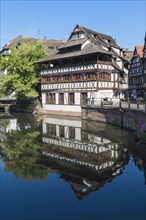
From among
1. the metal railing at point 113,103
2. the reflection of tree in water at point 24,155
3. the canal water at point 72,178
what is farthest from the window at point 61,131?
the metal railing at point 113,103

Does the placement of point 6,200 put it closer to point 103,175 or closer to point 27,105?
point 103,175

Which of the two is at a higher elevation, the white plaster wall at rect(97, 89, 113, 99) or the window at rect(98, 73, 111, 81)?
the window at rect(98, 73, 111, 81)

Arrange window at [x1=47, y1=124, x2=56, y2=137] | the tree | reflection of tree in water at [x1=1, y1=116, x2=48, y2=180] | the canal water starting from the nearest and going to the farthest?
the canal water, reflection of tree in water at [x1=1, y1=116, x2=48, y2=180], window at [x1=47, y1=124, x2=56, y2=137], the tree

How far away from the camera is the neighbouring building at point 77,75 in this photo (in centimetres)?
3934

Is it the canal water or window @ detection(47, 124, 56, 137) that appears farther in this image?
window @ detection(47, 124, 56, 137)

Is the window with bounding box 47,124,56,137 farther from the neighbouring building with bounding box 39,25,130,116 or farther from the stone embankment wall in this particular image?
the neighbouring building with bounding box 39,25,130,116

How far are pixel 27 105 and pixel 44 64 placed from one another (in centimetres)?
908

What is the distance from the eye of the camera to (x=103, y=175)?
1497cm

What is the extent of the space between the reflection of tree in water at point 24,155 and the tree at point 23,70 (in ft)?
66.6

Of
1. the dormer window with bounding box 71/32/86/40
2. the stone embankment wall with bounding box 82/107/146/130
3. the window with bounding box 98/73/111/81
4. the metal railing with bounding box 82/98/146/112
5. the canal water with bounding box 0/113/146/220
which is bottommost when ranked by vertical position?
the canal water with bounding box 0/113/146/220

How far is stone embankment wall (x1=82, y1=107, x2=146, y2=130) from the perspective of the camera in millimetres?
25531

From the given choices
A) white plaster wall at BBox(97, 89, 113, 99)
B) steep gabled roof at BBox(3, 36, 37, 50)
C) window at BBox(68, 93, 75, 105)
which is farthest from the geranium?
steep gabled roof at BBox(3, 36, 37, 50)

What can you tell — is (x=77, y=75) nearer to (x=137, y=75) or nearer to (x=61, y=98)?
(x=61, y=98)

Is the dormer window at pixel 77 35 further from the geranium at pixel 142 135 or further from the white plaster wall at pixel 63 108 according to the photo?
the geranium at pixel 142 135
